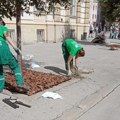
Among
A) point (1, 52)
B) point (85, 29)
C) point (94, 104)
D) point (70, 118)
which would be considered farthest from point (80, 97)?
point (85, 29)

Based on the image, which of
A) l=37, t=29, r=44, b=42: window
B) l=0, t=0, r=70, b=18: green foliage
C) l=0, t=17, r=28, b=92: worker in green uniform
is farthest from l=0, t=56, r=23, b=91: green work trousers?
l=37, t=29, r=44, b=42: window

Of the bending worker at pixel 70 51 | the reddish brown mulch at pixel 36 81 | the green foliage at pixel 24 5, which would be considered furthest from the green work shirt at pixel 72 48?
the green foliage at pixel 24 5

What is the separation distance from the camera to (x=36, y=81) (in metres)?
8.13

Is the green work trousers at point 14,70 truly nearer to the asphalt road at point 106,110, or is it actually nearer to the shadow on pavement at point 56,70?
the asphalt road at point 106,110

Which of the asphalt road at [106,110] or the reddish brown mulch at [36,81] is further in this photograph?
the reddish brown mulch at [36,81]

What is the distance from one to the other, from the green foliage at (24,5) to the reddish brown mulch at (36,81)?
168cm

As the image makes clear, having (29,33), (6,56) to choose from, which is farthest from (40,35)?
(6,56)

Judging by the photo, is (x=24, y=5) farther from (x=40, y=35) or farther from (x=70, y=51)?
(x=40, y=35)

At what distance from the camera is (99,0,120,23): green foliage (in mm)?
20481

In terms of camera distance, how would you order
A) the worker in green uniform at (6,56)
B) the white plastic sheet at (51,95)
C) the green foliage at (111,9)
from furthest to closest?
the green foliage at (111,9)
the white plastic sheet at (51,95)
the worker in green uniform at (6,56)

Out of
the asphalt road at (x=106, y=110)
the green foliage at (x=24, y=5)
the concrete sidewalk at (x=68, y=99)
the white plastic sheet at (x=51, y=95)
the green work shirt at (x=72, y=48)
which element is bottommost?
the asphalt road at (x=106, y=110)

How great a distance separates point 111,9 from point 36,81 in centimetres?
1440

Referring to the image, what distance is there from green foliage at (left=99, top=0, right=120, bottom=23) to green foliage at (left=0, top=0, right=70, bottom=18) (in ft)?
39.3

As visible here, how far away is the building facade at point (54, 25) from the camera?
770 inches
